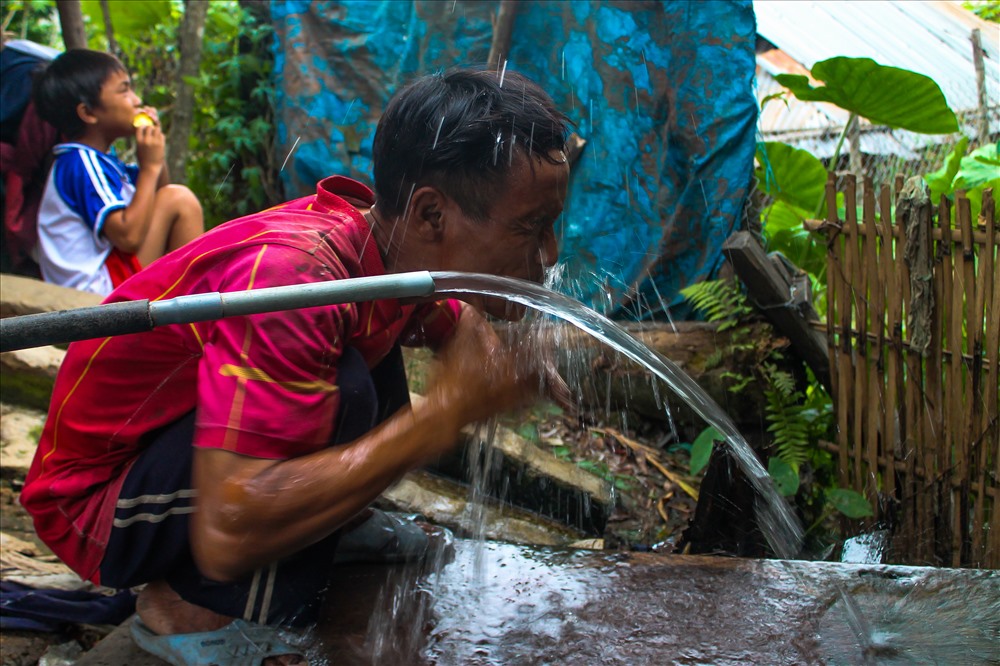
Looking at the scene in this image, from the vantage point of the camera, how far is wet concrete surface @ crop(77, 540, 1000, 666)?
1.87 meters

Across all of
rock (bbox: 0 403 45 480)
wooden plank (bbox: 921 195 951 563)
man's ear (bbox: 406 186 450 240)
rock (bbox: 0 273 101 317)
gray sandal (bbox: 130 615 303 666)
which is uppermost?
man's ear (bbox: 406 186 450 240)

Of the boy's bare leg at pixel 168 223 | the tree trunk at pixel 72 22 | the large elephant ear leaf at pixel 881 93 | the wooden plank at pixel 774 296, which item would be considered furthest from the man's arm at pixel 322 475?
the tree trunk at pixel 72 22

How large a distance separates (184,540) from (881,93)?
3.32m

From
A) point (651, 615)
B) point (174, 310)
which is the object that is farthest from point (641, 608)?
point (174, 310)

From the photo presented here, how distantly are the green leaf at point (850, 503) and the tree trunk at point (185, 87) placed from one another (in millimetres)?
3925

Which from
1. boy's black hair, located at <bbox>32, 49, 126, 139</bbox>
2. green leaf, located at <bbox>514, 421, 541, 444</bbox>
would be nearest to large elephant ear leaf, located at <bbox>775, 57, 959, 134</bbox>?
green leaf, located at <bbox>514, 421, 541, 444</bbox>

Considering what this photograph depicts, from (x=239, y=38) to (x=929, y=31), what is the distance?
525cm

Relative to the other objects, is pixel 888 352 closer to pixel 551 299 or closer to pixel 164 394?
pixel 551 299

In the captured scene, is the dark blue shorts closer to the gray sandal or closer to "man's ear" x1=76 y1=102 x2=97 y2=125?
the gray sandal

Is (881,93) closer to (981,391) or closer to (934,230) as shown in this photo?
(934,230)

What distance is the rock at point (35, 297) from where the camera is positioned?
3461 millimetres

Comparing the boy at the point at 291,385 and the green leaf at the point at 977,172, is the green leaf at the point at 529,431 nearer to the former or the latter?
the boy at the point at 291,385

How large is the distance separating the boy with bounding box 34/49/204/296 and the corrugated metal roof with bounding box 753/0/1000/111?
16.0 ft

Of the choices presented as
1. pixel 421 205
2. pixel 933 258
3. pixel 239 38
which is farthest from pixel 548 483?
pixel 239 38
